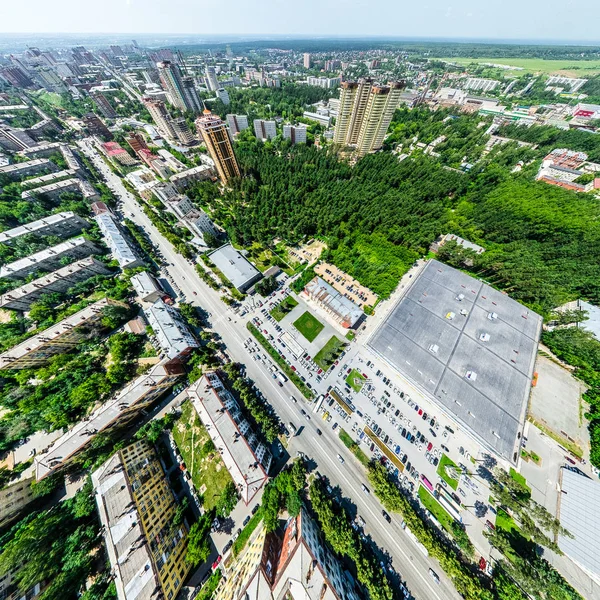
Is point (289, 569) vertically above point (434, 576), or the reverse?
point (289, 569)

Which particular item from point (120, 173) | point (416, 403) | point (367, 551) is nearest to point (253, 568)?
point (367, 551)

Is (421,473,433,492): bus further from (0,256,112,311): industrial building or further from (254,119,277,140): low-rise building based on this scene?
(254,119,277,140): low-rise building

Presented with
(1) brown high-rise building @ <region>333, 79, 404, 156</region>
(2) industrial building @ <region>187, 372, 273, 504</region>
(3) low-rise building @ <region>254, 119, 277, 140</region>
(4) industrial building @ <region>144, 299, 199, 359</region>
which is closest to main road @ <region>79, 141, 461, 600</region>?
(2) industrial building @ <region>187, 372, 273, 504</region>

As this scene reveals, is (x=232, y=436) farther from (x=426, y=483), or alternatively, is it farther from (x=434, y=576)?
(x=434, y=576)

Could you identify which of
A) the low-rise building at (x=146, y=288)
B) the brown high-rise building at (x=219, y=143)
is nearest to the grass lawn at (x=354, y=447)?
the low-rise building at (x=146, y=288)

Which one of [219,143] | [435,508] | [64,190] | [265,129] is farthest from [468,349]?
[265,129]
